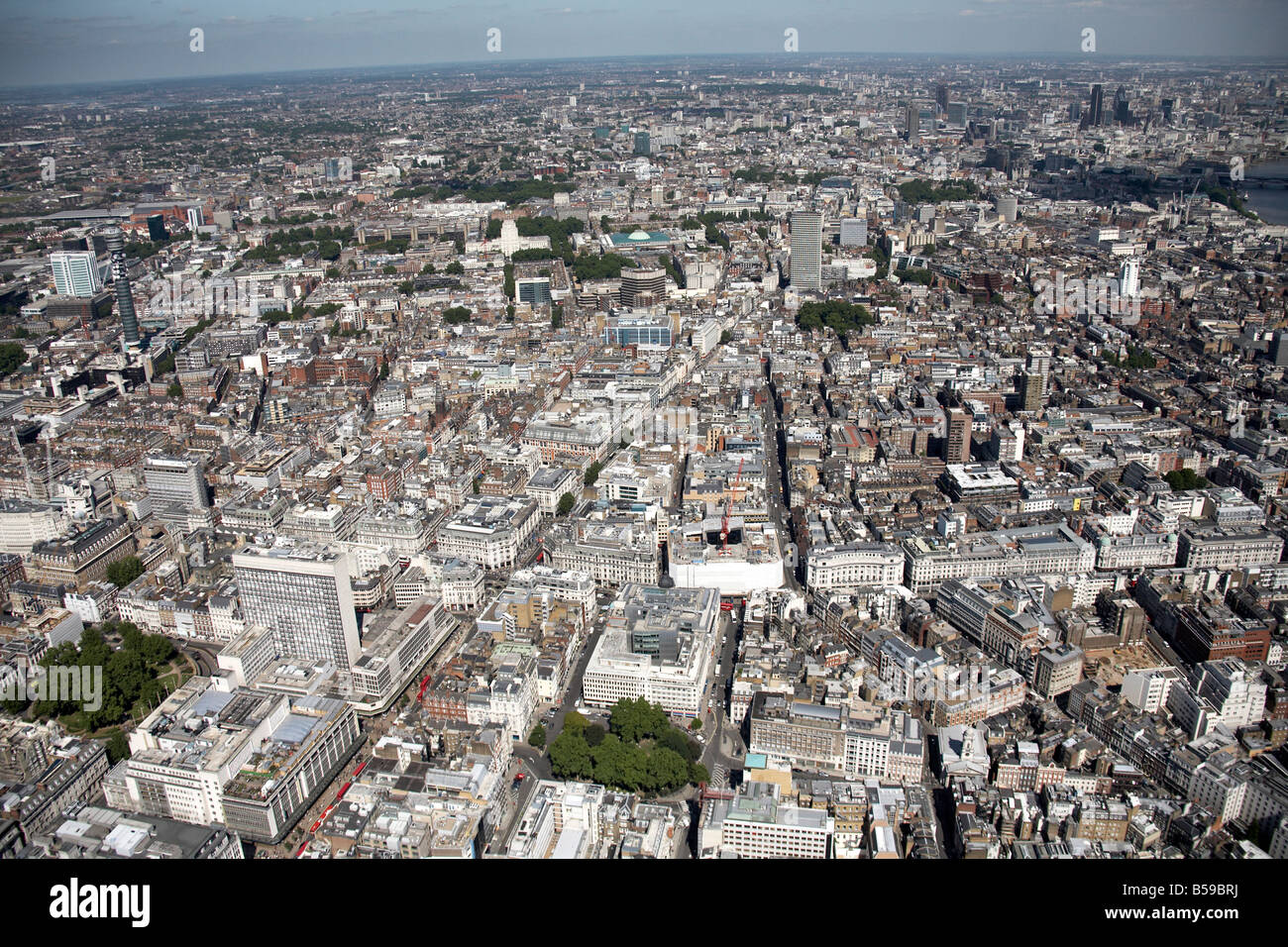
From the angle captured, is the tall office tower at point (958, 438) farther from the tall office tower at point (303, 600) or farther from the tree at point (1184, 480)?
the tall office tower at point (303, 600)

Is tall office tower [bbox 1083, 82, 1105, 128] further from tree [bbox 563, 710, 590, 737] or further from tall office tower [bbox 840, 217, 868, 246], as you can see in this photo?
tree [bbox 563, 710, 590, 737]

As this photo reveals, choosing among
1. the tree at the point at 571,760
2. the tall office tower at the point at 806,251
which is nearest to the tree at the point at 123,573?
the tree at the point at 571,760

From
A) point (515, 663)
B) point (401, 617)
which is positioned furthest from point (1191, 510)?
point (401, 617)

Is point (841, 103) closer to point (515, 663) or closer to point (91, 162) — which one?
point (91, 162)

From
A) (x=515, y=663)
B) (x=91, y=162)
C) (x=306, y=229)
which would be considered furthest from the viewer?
(x=306, y=229)

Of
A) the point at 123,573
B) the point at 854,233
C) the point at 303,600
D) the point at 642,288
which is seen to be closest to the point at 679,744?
the point at 303,600

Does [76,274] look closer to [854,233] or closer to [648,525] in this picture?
[648,525]

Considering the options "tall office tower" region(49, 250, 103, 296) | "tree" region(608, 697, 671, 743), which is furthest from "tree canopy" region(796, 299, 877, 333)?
"tall office tower" region(49, 250, 103, 296)
